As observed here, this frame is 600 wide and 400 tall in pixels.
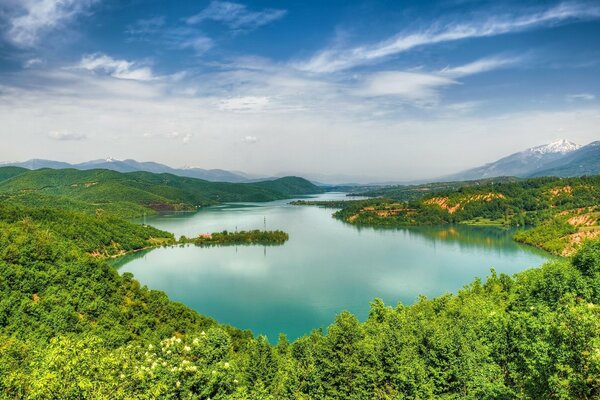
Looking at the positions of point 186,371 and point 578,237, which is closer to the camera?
point 186,371

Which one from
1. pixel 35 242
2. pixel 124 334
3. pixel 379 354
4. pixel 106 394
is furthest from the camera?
pixel 35 242

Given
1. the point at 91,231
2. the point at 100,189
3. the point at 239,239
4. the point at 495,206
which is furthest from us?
the point at 100,189

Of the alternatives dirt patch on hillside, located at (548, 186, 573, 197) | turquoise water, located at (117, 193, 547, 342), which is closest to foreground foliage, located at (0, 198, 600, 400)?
turquoise water, located at (117, 193, 547, 342)

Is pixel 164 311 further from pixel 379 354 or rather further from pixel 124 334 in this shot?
pixel 379 354

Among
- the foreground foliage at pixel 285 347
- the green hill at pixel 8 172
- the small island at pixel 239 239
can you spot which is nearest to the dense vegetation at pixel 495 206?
the small island at pixel 239 239

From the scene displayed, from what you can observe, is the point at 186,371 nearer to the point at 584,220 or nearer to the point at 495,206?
the point at 584,220

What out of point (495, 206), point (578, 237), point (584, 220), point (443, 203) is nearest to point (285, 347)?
point (578, 237)

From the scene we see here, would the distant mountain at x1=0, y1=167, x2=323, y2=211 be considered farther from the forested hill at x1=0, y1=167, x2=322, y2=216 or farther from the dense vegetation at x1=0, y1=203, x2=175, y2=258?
the dense vegetation at x1=0, y1=203, x2=175, y2=258

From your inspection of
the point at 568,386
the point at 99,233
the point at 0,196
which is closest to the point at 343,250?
the point at 99,233
